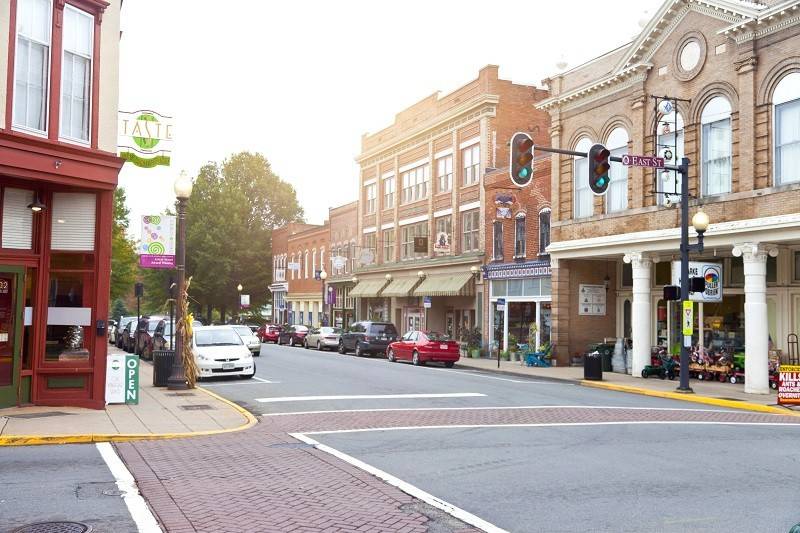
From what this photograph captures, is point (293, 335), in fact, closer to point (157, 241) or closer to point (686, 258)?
point (157, 241)

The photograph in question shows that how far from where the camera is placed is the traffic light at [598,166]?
54.0ft

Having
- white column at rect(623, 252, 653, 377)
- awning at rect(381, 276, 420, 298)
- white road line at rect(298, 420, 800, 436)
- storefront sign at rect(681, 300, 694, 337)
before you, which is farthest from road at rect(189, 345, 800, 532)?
awning at rect(381, 276, 420, 298)

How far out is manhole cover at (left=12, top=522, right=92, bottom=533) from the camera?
6.55 m

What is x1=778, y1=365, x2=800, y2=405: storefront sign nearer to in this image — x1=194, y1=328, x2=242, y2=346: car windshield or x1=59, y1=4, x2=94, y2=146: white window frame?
x1=194, y1=328, x2=242, y2=346: car windshield

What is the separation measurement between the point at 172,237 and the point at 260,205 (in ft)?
187

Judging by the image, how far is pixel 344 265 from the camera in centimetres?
5366

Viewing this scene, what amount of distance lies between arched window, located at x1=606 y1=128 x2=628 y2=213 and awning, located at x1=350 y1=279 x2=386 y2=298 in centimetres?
2189

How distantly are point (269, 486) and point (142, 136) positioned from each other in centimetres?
897

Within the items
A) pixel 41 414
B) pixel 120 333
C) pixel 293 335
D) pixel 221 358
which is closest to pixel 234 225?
pixel 293 335

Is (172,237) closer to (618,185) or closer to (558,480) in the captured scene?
(558,480)

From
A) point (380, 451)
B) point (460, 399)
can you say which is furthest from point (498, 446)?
point (460, 399)

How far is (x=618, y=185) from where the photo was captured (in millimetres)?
27172

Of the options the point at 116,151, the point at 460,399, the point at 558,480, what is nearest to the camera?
the point at 558,480

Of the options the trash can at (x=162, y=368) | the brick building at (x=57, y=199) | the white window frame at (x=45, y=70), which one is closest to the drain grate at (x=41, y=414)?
the brick building at (x=57, y=199)
